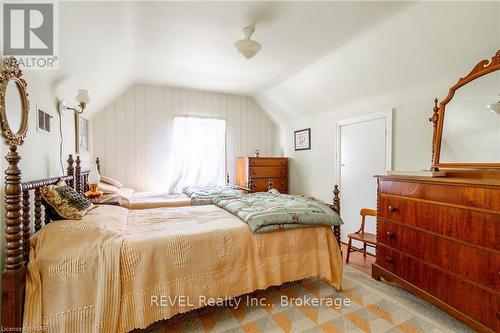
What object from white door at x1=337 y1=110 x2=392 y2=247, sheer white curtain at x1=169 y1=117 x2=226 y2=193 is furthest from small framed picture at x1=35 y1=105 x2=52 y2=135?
white door at x1=337 y1=110 x2=392 y2=247

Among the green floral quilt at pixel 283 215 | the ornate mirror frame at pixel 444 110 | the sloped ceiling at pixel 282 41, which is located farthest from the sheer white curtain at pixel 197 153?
the ornate mirror frame at pixel 444 110

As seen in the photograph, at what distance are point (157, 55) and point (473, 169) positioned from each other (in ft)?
11.5

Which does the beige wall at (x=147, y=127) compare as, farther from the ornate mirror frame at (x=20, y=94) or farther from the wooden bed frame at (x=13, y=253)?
the wooden bed frame at (x=13, y=253)

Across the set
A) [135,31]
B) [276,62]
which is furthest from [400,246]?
[135,31]

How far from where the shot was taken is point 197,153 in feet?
15.3

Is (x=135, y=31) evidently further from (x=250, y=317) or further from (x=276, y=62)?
(x=250, y=317)

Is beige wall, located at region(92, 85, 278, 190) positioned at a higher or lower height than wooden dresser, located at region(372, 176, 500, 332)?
higher

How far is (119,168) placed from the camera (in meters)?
4.15

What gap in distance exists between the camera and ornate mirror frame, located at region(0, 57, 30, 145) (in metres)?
1.35

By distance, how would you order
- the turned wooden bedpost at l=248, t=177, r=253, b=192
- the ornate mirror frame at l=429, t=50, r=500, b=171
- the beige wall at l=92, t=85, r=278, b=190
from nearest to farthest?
the ornate mirror frame at l=429, t=50, r=500, b=171, the beige wall at l=92, t=85, r=278, b=190, the turned wooden bedpost at l=248, t=177, r=253, b=192

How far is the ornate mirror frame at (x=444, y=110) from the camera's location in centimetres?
181

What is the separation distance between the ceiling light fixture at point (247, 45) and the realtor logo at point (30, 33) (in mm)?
1410

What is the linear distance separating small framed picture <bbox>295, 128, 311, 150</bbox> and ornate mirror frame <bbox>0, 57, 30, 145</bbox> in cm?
375

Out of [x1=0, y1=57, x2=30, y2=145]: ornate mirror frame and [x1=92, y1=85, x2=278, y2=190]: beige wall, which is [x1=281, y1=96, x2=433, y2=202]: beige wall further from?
[x1=0, y1=57, x2=30, y2=145]: ornate mirror frame
